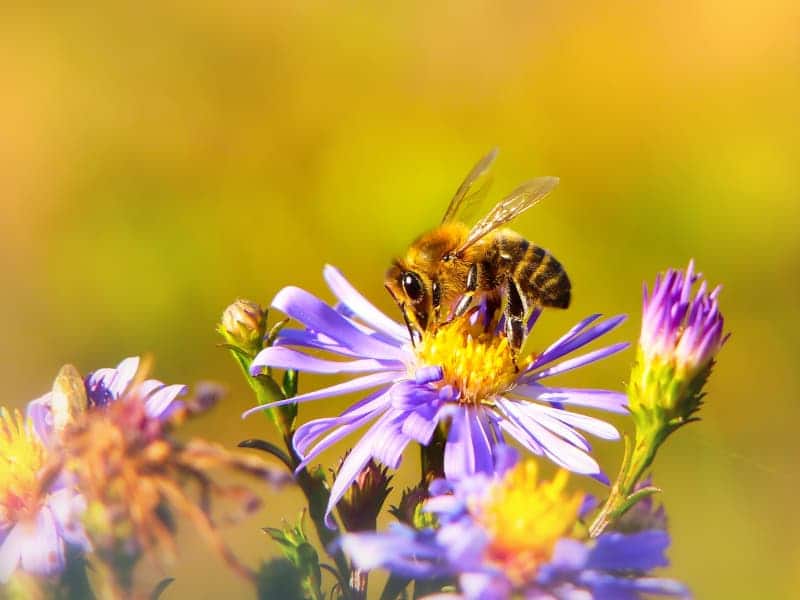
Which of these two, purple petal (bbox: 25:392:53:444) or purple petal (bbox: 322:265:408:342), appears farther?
purple petal (bbox: 322:265:408:342)

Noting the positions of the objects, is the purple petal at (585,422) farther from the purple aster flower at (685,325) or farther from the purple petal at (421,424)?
the purple petal at (421,424)

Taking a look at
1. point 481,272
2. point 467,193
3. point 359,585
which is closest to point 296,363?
point 359,585

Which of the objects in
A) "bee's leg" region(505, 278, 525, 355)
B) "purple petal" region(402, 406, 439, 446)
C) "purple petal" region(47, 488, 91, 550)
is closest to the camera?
"purple petal" region(47, 488, 91, 550)

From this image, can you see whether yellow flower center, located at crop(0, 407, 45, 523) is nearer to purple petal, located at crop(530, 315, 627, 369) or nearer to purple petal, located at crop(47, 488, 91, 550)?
purple petal, located at crop(47, 488, 91, 550)

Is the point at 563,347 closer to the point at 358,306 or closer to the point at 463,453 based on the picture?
the point at 358,306

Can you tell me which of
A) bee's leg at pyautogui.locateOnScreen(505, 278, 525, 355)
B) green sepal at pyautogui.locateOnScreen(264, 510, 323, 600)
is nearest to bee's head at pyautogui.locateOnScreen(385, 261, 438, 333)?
bee's leg at pyautogui.locateOnScreen(505, 278, 525, 355)
